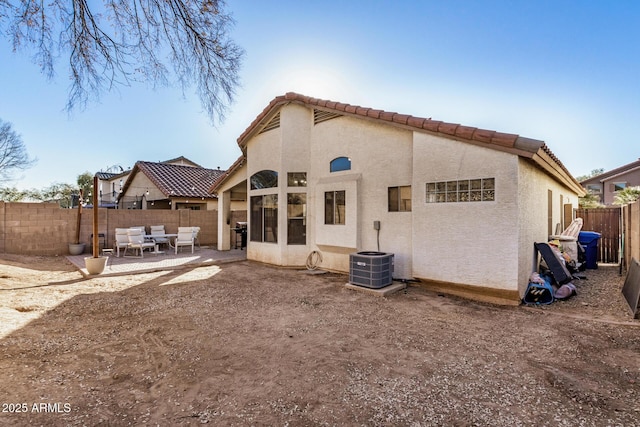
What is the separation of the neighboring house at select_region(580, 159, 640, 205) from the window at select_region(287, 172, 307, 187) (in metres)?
30.7

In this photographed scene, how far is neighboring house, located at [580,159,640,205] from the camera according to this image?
28.8 meters

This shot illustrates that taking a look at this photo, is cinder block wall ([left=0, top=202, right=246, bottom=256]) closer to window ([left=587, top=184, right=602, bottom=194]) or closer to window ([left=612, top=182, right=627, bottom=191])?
window ([left=612, top=182, right=627, bottom=191])

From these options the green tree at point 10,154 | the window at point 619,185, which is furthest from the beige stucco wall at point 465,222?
the window at point 619,185

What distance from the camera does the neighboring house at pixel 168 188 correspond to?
1802 centimetres

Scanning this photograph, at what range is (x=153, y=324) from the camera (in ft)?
16.8

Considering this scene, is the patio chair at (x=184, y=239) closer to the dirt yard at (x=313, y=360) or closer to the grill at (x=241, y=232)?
A: the grill at (x=241, y=232)

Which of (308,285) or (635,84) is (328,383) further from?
(635,84)

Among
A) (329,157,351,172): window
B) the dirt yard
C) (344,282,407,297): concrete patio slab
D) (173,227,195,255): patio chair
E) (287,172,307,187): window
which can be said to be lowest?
the dirt yard

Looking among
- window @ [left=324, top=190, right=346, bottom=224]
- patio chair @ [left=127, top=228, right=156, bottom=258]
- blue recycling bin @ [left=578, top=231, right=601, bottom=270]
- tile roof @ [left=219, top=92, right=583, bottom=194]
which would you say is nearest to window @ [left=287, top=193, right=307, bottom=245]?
window @ [left=324, top=190, right=346, bottom=224]

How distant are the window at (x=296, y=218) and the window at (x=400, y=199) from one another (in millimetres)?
3096

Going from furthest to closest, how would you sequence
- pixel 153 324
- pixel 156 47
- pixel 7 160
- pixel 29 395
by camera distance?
pixel 7 160 → pixel 153 324 → pixel 156 47 → pixel 29 395

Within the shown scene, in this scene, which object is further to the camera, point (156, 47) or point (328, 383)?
point (156, 47)

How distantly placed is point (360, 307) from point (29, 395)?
15.6ft

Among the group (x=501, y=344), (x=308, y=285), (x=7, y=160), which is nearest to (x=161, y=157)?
(x=7, y=160)
